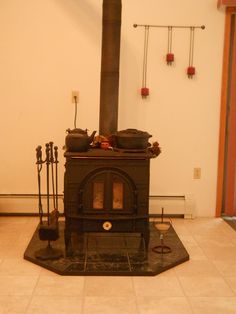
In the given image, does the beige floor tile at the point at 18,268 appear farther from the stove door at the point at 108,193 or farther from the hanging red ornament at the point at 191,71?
the hanging red ornament at the point at 191,71

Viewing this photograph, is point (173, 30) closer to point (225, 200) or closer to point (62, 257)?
point (225, 200)

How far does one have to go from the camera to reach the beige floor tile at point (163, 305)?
7.45 feet

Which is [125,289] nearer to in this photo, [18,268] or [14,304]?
[14,304]

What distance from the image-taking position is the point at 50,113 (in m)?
3.91

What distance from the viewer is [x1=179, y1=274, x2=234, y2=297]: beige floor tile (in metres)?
2.48

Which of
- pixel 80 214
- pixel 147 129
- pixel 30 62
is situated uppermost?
pixel 30 62

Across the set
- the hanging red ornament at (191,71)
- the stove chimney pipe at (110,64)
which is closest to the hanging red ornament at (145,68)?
the hanging red ornament at (191,71)

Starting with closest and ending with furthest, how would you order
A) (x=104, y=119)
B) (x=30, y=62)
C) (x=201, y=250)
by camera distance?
(x=201, y=250), (x=104, y=119), (x=30, y=62)

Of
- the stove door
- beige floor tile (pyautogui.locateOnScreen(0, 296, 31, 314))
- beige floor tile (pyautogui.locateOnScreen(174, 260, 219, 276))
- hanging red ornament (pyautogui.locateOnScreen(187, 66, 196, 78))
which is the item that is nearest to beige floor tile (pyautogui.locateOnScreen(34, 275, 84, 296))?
beige floor tile (pyautogui.locateOnScreen(0, 296, 31, 314))

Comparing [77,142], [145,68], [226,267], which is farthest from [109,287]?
[145,68]

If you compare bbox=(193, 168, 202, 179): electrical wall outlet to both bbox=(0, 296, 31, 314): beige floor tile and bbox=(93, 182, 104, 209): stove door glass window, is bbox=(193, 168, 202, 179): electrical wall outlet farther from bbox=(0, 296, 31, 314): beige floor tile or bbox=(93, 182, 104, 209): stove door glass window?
bbox=(0, 296, 31, 314): beige floor tile

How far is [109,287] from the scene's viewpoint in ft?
8.35

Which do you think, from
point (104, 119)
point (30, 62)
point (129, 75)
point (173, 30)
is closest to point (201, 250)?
point (104, 119)

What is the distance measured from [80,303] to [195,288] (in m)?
0.69
